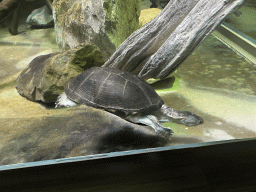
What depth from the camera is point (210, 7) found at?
214 centimetres

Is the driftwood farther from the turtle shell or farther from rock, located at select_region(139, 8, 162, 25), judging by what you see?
rock, located at select_region(139, 8, 162, 25)

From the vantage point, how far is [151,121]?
62.6 inches

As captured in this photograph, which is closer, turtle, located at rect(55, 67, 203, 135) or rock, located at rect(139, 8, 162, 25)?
Answer: turtle, located at rect(55, 67, 203, 135)

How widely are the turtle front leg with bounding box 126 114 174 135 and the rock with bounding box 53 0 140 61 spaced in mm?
1557

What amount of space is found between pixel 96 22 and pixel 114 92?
60.3 inches

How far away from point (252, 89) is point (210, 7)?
2.89 feet

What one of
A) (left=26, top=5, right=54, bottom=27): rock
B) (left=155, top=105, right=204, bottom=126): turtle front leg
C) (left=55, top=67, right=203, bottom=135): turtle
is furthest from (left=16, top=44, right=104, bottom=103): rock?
(left=155, top=105, right=204, bottom=126): turtle front leg

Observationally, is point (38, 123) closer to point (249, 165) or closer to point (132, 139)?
point (132, 139)

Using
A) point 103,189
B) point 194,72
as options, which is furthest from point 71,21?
point 103,189

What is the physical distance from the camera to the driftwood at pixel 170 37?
214cm

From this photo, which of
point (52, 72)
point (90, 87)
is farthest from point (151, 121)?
point (52, 72)

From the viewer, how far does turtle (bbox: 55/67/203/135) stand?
1607 mm

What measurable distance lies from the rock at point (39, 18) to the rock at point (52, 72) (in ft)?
3.08

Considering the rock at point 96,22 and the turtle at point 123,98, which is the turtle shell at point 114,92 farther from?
the rock at point 96,22
